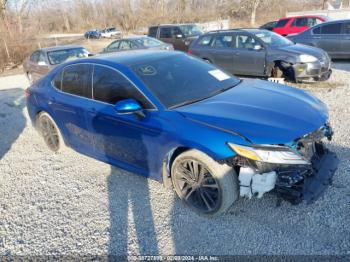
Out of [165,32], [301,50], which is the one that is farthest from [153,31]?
[301,50]

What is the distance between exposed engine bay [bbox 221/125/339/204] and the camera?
8.36ft

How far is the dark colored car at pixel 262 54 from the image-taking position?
7168mm

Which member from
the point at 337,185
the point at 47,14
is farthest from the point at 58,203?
the point at 47,14

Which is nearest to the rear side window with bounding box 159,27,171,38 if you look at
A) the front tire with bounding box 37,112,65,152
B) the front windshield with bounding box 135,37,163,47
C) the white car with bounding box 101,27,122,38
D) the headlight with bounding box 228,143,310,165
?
the front windshield with bounding box 135,37,163,47

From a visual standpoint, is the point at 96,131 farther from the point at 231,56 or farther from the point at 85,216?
the point at 231,56

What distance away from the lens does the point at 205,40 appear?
9.45 m

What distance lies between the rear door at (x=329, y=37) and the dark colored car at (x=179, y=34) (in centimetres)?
546

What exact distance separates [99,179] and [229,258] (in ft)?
6.91

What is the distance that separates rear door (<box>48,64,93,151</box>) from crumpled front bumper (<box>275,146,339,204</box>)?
2400 mm

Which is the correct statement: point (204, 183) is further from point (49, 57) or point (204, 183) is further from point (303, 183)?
point (49, 57)

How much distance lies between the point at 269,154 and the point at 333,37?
9444 millimetres

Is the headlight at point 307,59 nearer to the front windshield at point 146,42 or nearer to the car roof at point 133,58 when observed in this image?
the car roof at point 133,58

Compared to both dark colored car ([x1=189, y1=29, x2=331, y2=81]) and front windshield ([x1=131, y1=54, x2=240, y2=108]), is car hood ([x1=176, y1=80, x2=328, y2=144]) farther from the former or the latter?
dark colored car ([x1=189, y1=29, x2=331, y2=81])

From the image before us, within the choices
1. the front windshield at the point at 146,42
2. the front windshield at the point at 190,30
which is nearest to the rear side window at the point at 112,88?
the front windshield at the point at 146,42
